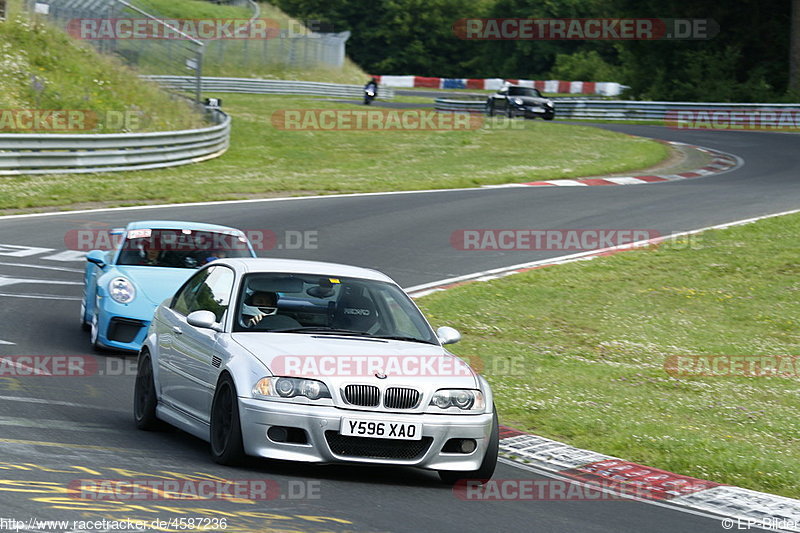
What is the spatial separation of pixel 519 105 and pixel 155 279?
39.5 m

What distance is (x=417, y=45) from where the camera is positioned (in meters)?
101

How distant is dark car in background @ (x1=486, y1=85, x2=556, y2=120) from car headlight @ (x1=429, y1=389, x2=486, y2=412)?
43.0 m

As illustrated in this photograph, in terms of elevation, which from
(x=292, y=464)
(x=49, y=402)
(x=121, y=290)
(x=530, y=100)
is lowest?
(x=49, y=402)

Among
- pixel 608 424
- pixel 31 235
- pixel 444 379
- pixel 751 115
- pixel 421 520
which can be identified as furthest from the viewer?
pixel 751 115

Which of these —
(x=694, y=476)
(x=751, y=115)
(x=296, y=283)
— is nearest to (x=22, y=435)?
(x=296, y=283)

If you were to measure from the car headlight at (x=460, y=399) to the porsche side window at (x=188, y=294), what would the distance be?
2.29 m

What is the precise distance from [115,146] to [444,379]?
2215 cm

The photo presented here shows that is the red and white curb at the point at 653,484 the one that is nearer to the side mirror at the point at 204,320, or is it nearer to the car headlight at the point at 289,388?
the car headlight at the point at 289,388

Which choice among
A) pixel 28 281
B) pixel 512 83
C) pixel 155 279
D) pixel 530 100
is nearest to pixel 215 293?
pixel 155 279

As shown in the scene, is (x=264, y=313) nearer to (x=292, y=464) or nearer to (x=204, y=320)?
(x=204, y=320)

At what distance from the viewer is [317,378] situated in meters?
7.35

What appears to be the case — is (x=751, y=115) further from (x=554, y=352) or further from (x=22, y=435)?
(x=22, y=435)

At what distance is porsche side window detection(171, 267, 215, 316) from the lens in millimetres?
9023

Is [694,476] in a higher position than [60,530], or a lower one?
lower
